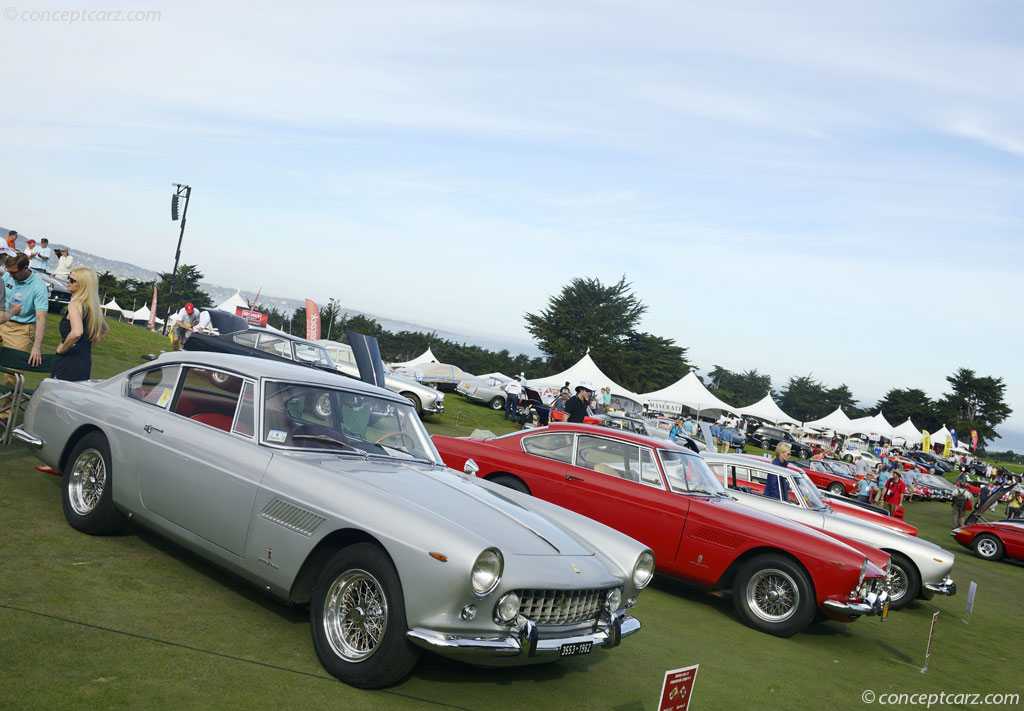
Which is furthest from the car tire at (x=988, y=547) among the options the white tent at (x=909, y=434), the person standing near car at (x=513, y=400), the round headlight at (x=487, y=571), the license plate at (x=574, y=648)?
the white tent at (x=909, y=434)

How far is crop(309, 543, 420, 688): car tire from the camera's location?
3885mm

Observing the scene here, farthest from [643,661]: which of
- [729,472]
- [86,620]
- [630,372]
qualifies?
[630,372]

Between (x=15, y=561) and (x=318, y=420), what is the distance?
2013 mm

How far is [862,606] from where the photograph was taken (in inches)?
276

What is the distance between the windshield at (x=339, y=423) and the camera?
4938mm

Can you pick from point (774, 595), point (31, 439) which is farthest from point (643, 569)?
point (31, 439)

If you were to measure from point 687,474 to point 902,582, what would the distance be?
4.44m

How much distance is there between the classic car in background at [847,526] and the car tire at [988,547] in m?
9.96

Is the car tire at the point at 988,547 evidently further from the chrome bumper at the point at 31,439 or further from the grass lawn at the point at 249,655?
the chrome bumper at the point at 31,439

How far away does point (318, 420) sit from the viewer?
5.12 m

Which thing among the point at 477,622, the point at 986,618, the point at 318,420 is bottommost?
the point at 986,618

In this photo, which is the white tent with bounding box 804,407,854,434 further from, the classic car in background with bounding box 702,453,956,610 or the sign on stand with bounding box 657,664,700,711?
the sign on stand with bounding box 657,664,700,711

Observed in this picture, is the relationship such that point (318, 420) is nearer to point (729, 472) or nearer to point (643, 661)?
point (643, 661)

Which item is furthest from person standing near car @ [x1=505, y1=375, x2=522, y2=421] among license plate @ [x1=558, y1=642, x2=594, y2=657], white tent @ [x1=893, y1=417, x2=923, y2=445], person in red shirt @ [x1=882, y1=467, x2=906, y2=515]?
white tent @ [x1=893, y1=417, x2=923, y2=445]
